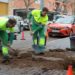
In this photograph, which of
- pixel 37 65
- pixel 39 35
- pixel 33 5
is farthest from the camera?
pixel 33 5

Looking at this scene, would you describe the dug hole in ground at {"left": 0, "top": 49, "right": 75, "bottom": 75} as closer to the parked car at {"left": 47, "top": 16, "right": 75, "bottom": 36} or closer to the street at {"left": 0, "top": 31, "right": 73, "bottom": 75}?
the street at {"left": 0, "top": 31, "right": 73, "bottom": 75}

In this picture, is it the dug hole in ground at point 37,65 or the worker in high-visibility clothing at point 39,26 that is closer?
the dug hole in ground at point 37,65

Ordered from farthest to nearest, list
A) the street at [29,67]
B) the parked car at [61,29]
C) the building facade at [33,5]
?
the building facade at [33,5], the parked car at [61,29], the street at [29,67]

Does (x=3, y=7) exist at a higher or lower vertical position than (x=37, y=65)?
higher

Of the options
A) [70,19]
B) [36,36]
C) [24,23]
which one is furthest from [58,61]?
[24,23]

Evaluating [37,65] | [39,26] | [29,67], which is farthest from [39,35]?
[29,67]

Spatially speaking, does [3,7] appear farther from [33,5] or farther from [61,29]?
[61,29]

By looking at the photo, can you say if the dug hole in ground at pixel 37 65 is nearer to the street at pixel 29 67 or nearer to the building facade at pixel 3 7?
the street at pixel 29 67

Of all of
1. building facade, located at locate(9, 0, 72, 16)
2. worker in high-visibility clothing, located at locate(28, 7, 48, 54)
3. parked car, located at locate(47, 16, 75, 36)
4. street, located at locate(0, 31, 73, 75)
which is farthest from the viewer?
building facade, located at locate(9, 0, 72, 16)

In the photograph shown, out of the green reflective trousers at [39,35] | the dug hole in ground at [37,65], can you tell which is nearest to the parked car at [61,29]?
the green reflective trousers at [39,35]

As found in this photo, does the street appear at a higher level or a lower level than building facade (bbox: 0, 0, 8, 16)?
lower

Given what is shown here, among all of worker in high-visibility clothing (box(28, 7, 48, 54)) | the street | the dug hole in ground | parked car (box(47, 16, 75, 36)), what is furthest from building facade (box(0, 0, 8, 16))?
the street

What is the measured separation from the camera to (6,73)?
1001 cm

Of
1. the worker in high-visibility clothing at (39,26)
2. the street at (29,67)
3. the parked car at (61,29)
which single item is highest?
the worker in high-visibility clothing at (39,26)
